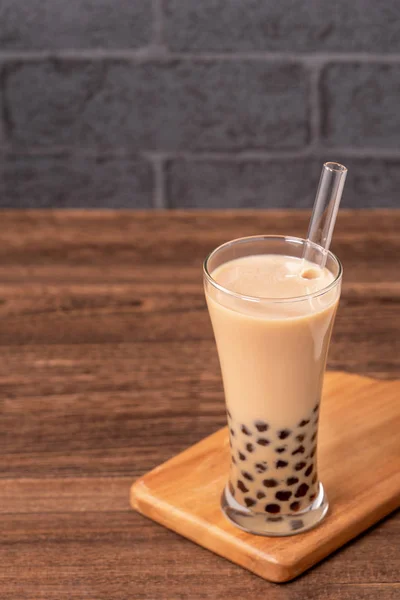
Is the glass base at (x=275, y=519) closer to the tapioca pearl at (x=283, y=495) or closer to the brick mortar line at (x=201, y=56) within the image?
the tapioca pearl at (x=283, y=495)

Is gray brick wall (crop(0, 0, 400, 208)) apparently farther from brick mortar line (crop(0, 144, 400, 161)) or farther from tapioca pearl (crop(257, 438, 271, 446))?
tapioca pearl (crop(257, 438, 271, 446))

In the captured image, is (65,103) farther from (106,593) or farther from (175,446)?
(106,593)

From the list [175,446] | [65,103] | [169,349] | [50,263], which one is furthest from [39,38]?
[175,446]

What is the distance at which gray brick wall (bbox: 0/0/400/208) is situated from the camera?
1.86m

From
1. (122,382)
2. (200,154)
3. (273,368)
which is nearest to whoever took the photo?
(273,368)

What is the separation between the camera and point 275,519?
2.54 feet

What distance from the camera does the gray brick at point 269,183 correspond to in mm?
1987

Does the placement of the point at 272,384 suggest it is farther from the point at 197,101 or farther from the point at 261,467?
the point at 197,101

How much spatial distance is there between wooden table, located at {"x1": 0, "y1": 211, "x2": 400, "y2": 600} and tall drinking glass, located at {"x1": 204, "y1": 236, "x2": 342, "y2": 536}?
0.06 m

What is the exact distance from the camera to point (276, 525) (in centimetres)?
77

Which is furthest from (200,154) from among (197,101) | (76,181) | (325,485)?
(325,485)

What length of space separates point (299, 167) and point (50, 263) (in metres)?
0.83

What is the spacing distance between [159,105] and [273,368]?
1300mm

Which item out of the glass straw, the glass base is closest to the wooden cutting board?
the glass base
